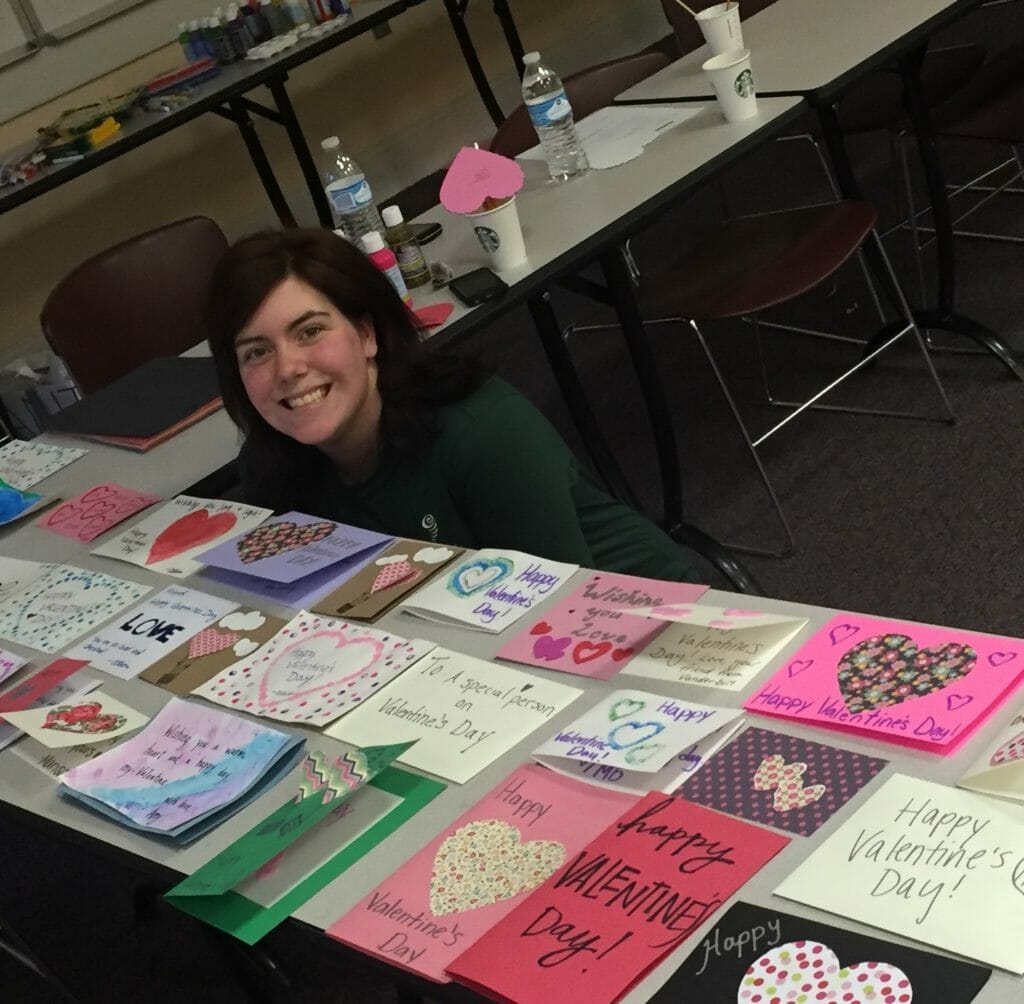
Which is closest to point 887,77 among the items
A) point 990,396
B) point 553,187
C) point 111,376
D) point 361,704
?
point 990,396

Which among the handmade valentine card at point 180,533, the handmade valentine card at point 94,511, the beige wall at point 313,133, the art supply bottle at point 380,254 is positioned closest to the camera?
the handmade valentine card at point 180,533

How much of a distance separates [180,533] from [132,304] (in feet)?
3.92

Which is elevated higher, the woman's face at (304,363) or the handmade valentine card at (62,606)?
the woman's face at (304,363)

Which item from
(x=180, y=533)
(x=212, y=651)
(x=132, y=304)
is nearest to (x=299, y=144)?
(x=132, y=304)

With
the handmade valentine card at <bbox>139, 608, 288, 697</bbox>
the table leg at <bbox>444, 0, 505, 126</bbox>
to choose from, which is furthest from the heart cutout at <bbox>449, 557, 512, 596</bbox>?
the table leg at <bbox>444, 0, 505, 126</bbox>

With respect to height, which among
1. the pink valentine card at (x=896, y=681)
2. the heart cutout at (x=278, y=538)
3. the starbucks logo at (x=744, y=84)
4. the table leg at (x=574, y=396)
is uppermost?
the starbucks logo at (x=744, y=84)

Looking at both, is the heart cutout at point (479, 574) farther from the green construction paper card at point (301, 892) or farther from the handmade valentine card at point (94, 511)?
the handmade valentine card at point (94, 511)

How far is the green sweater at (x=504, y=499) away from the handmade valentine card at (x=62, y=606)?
33cm

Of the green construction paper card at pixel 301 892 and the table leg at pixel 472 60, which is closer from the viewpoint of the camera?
the green construction paper card at pixel 301 892

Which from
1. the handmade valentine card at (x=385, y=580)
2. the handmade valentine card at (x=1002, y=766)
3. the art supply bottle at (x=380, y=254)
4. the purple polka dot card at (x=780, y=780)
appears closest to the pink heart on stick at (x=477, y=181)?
the art supply bottle at (x=380, y=254)

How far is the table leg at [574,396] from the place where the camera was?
2828 mm

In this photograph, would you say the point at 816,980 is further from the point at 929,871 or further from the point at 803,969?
the point at 929,871

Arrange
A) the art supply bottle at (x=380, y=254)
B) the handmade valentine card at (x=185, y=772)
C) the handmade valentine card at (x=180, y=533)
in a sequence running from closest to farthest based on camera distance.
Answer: the handmade valentine card at (x=185, y=772) → the handmade valentine card at (x=180, y=533) → the art supply bottle at (x=380, y=254)

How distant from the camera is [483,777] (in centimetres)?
124
